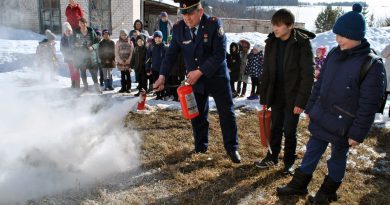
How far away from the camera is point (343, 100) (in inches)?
Result: 123

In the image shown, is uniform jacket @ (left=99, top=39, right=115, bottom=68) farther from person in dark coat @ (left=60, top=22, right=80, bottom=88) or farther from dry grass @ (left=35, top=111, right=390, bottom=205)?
dry grass @ (left=35, top=111, right=390, bottom=205)

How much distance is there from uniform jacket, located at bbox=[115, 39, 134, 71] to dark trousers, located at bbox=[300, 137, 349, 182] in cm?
681

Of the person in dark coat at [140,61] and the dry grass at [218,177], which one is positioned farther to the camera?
the person in dark coat at [140,61]

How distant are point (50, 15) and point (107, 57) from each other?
1071 centimetres

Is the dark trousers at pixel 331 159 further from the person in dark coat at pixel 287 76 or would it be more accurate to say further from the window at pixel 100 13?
the window at pixel 100 13

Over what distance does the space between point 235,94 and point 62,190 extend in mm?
6420

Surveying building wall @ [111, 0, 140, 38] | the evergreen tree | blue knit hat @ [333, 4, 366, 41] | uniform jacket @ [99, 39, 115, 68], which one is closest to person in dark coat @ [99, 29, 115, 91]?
uniform jacket @ [99, 39, 115, 68]

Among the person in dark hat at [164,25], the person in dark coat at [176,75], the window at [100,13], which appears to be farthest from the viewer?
the window at [100,13]

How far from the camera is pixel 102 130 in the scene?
15.8 ft

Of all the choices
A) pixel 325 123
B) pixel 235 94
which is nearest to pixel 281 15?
pixel 325 123

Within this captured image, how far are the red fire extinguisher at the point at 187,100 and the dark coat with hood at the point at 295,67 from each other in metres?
0.94

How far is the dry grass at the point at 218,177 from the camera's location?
12.1ft

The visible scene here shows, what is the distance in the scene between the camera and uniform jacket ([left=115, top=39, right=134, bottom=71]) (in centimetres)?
946

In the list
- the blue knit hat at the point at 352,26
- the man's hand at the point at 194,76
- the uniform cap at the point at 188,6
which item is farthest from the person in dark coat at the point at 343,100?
the uniform cap at the point at 188,6
